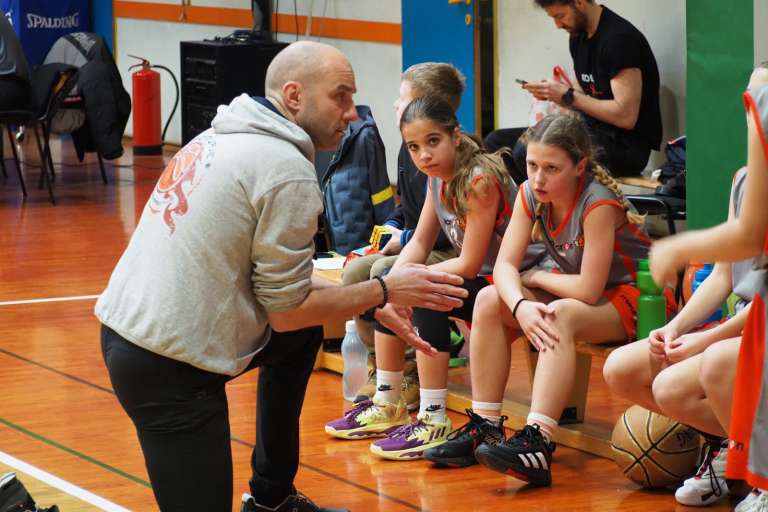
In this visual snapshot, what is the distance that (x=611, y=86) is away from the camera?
6.75 metres

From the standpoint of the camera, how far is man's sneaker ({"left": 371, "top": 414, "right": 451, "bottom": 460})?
429 cm

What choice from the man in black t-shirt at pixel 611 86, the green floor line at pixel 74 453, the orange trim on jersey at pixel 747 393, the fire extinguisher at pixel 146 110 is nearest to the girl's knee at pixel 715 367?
the orange trim on jersey at pixel 747 393

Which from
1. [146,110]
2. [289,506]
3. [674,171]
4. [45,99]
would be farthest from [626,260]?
[146,110]

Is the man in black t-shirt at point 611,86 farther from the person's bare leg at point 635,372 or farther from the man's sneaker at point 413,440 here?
the person's bare leg at point 635,372

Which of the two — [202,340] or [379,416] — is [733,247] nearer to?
[202,340]

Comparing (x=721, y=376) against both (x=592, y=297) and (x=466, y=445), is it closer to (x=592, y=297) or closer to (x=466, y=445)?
(x=592, y=297)

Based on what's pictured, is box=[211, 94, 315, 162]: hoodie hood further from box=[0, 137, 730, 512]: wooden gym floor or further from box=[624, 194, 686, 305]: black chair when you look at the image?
box=[624, 194, 686, 305]: black chair

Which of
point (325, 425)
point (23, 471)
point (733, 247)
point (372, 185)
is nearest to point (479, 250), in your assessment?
point (325, 425)

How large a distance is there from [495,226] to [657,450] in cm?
98

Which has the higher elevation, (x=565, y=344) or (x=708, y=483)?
(x=565, y=344)

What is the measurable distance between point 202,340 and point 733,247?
1198 mm

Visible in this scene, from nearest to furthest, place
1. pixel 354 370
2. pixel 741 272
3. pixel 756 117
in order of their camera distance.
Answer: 1. pixel 756 117
2. pixel 741 272
3. pixel 354 370

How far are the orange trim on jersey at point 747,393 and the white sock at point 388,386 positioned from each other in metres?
1.92

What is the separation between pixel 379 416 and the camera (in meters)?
4.55
